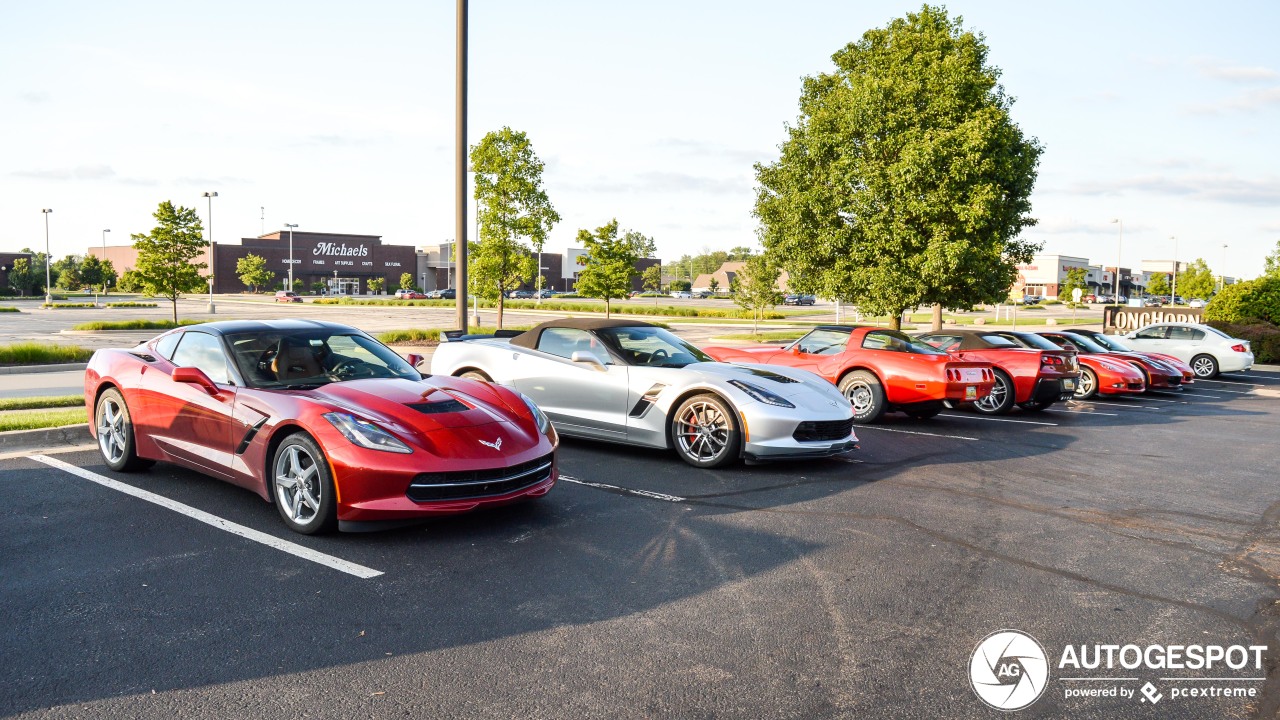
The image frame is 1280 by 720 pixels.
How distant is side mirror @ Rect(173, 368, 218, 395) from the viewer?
6.09m

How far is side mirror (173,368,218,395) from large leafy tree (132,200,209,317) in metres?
24.5

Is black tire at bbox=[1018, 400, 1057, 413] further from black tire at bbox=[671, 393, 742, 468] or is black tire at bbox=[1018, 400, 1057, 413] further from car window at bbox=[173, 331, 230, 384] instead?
car window at bbox=[173, 331, 230, 384]

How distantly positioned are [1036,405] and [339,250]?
3883 inches

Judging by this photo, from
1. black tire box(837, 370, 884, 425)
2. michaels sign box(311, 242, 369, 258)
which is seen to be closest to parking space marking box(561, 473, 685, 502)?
black tire box(837, 370, 884, 425)

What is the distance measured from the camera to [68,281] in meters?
92.5

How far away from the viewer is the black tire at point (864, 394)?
11.4 meters

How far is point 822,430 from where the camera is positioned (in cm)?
786

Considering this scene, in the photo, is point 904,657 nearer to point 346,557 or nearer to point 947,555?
point 947,555

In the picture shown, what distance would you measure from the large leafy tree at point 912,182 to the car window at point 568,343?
12.3m

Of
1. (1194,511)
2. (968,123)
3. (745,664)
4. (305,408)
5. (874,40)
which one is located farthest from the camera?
(874,40)

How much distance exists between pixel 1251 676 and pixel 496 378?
7.09 m

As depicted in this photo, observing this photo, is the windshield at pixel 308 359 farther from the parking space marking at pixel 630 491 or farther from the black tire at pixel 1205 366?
the black tire at pixel 1205 366

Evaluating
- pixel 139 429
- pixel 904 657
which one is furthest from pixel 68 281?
pixel 904 657

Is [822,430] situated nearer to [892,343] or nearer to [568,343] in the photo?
[568,343]
